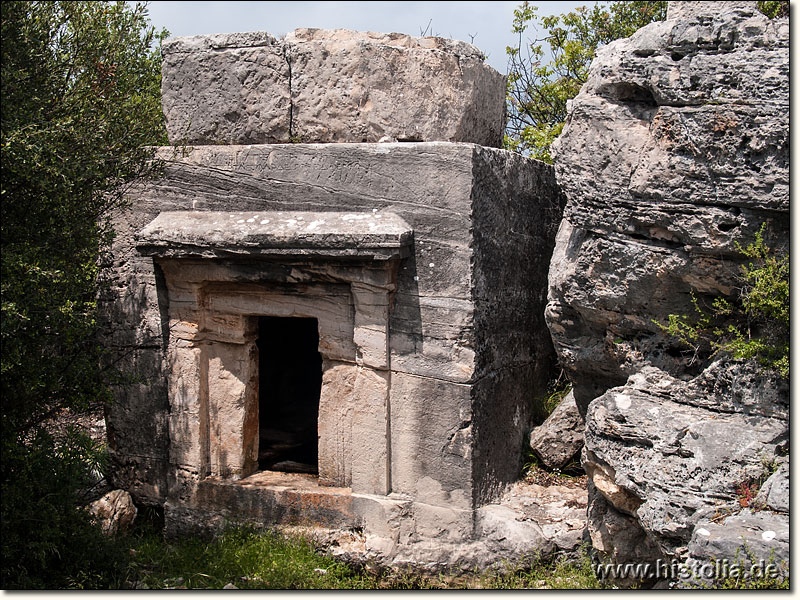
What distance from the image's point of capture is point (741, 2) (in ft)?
15.9

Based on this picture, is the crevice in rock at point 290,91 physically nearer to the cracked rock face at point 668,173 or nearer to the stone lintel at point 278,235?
the stone lintel at point 278,235

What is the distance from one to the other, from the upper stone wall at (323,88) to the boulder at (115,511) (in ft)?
8.78

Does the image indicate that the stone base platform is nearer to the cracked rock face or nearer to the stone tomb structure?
the stone tomb structure

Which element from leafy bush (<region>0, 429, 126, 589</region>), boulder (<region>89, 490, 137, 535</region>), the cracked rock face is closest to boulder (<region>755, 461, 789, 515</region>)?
the cracked rock face

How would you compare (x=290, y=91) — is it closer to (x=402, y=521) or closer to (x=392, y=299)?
(x=392, y=299)

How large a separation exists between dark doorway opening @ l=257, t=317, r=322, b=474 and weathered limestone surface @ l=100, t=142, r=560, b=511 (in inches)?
59.8

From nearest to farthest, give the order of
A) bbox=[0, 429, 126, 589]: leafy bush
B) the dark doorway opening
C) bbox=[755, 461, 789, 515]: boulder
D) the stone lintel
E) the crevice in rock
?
bbox=[755, 461, 789, 515]: boulder, bbox=[0, 429, 126, 589]: leafy bush, the stone lintel, the crevice in rock, the dark doorway opening

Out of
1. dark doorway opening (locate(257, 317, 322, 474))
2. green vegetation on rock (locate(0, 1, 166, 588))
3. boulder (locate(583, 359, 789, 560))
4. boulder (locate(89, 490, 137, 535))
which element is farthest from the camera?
dark doorway opening (locate(257, 317, 322, 474))

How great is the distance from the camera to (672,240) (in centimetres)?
470

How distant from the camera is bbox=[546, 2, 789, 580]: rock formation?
432 cm

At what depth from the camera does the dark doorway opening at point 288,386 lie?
753cm

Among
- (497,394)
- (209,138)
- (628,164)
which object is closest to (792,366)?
(628,164)

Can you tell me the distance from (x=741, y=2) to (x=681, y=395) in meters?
2.32

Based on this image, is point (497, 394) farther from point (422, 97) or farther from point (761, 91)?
point (761, 91)
